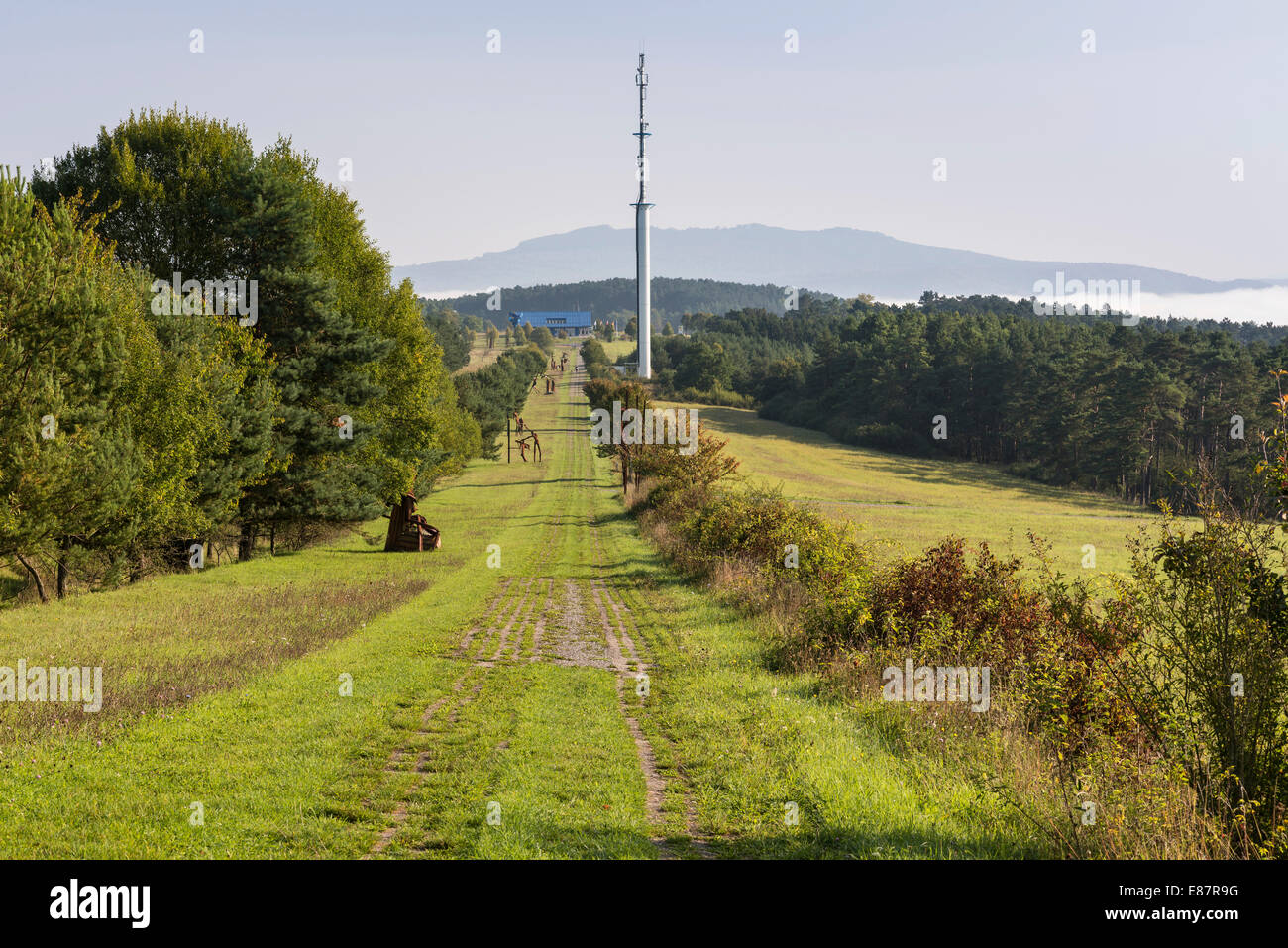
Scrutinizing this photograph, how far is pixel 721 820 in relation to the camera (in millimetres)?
8992

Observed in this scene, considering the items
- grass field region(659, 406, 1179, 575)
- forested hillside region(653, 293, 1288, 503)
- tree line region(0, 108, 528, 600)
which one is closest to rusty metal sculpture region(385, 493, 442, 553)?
tree line region(0, 108, 528, 600)

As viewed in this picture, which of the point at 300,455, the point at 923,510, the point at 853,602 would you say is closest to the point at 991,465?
the point at 923,510

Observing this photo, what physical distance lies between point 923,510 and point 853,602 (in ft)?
185

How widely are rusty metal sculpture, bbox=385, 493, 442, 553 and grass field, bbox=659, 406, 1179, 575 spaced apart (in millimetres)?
15812

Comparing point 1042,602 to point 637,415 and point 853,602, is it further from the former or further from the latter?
point 637,415

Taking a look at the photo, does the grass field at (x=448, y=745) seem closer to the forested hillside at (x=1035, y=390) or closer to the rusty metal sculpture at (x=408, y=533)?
the rusty metal sculpture at (x=408, y=533)

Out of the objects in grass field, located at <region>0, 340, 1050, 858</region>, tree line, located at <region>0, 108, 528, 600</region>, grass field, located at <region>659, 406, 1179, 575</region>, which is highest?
tree line, located at <region>0, 108, 528, 600</region>

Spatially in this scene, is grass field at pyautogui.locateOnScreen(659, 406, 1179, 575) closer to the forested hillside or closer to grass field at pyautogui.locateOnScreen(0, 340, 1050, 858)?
the forested hillside

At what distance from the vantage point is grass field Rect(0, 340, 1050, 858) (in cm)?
830

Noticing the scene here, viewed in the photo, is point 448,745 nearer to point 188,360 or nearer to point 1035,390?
point 188,360

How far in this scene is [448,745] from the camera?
11516 millimetres

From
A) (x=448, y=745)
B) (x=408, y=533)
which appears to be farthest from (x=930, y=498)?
(x=448, y=745)

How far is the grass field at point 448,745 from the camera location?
830cm

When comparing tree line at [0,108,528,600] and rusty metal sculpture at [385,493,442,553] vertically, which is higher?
tree line at [0,108,528,600]
